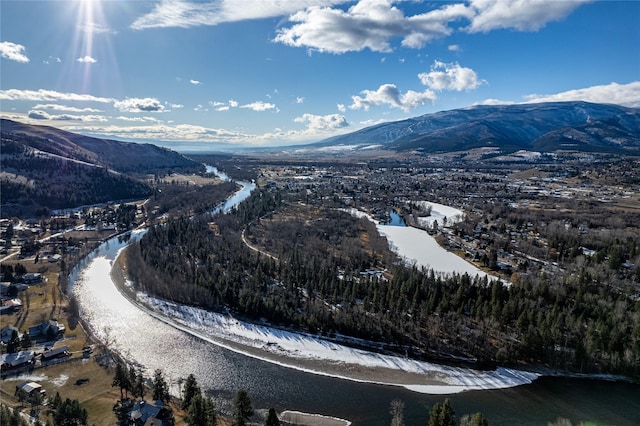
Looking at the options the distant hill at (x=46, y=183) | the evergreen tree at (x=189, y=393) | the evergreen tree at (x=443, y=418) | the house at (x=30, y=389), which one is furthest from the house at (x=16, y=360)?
the distant hill at (x=46, y=183)

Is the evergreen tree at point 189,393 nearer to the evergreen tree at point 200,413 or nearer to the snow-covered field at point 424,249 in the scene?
the evergreen tree at point 200,413

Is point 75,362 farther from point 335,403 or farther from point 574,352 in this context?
point 574,352

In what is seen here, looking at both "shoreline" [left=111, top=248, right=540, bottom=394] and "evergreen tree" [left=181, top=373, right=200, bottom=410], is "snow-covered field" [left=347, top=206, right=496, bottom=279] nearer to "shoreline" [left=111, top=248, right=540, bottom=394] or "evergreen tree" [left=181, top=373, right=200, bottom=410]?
"shoreline" [left=111, top=248, right=540, bottom=394]

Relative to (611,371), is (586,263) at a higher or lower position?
higher

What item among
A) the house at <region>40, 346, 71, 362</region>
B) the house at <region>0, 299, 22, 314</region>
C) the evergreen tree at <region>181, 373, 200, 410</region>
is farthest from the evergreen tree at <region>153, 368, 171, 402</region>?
the house at <region>0, 299, 22, 314</region>

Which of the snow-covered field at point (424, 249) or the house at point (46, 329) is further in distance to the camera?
the snow-covered field at point (424, 249)

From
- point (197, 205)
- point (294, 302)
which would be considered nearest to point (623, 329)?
point (294, 302)
